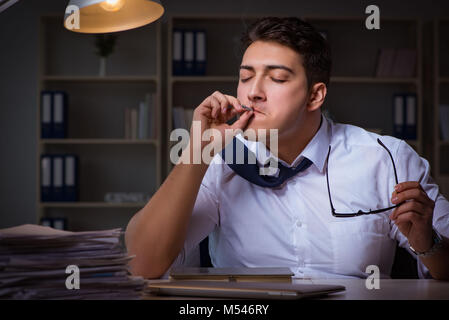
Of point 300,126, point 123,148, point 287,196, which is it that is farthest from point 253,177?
point 123,148

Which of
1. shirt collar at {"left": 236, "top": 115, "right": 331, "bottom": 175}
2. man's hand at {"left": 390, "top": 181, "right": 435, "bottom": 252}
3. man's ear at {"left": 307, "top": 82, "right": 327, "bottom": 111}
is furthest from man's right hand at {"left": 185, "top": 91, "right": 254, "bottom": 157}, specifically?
man's hand at {"left": 390, "top": 181, "right": 435, "bottom": 252}

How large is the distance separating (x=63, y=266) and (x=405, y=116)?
3.24 metres

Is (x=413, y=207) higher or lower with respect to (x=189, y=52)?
lower

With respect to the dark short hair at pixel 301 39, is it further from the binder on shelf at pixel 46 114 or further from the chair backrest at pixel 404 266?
the binder on shelf at pixel 46 114

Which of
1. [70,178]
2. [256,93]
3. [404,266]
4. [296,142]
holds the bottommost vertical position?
[404,266]

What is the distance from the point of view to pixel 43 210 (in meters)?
3.72

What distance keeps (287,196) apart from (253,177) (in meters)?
0.12

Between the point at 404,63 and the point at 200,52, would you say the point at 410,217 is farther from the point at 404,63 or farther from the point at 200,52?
the point at 404,63

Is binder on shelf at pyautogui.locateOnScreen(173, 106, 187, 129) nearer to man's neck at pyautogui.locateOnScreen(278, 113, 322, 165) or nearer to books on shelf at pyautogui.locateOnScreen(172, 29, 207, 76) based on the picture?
books on shelf at pyautogui.locateOnScreen(172, 29, 207, 76)

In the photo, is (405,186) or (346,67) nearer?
(405,186)

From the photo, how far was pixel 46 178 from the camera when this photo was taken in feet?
11.6

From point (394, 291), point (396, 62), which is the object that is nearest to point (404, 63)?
point (396, 62)

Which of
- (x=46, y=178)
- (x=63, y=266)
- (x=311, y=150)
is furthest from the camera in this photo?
(x=46, y=178)
